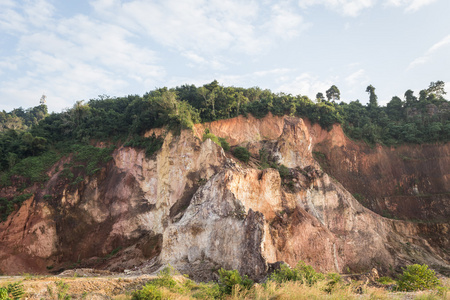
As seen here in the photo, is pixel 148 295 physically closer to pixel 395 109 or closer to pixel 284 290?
pixel 284 290

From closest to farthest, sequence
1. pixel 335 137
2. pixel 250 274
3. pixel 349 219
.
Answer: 1. pixel 250 274
2. pixel 349 219
3. pixel 335 137

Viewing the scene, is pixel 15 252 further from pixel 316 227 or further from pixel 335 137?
pixel 335 137

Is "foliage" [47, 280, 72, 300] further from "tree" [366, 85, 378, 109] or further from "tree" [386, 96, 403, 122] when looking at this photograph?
"tree" [366, 85, 378, 109]

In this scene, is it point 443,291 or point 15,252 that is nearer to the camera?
point 443,291

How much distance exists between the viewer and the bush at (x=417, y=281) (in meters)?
13.5

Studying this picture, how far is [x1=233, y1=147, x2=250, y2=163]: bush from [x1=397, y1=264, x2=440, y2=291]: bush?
658 inches

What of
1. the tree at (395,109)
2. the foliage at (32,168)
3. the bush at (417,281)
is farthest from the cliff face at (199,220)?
the tree at (395,109)

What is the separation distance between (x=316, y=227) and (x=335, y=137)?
1934 cm

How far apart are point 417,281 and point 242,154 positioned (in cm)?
1848

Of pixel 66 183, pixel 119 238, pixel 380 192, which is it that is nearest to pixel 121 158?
pixel 66 183

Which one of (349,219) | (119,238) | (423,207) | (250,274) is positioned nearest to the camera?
(250,274)

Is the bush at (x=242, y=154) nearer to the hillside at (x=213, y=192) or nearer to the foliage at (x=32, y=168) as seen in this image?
the hillside at (x=213, y=192)

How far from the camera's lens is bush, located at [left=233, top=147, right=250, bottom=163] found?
3048 centimetres

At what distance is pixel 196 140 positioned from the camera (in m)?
28.0
